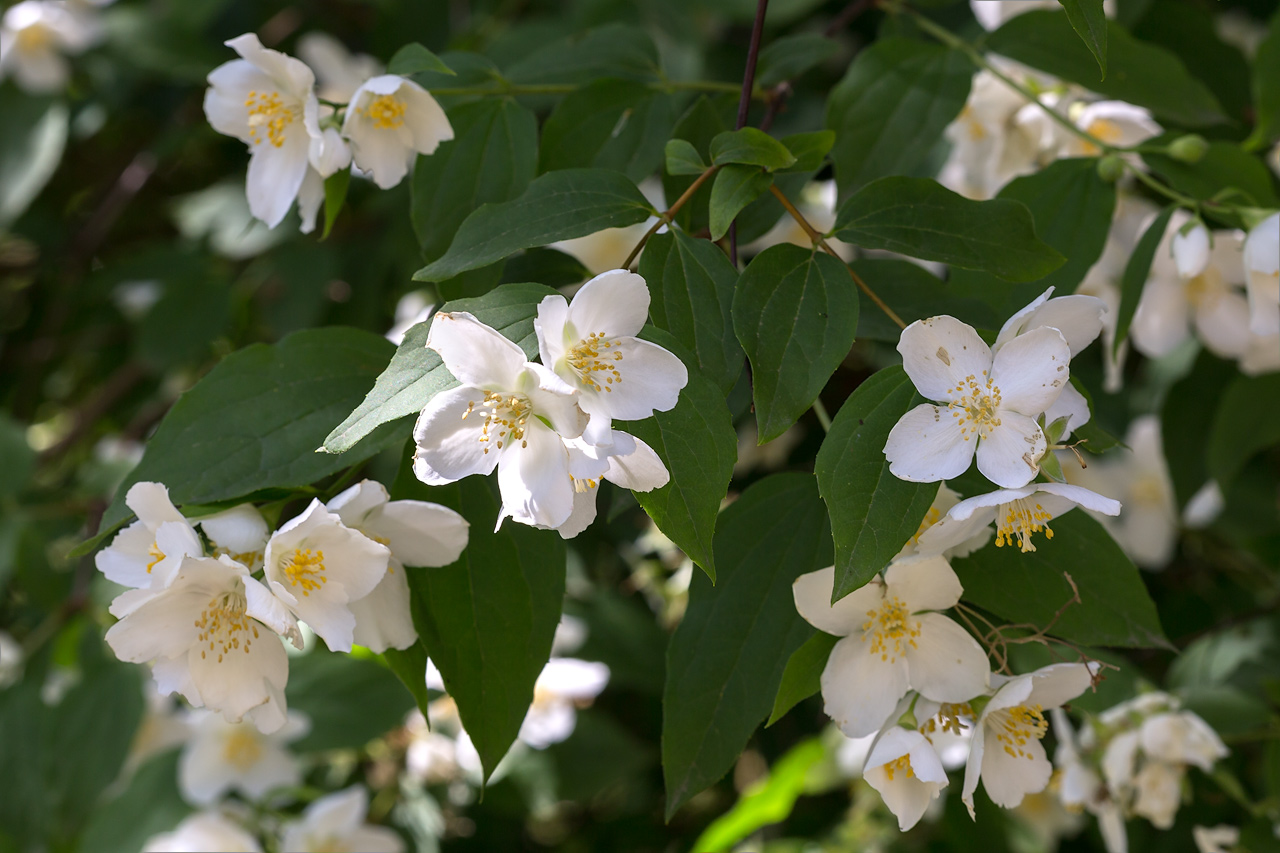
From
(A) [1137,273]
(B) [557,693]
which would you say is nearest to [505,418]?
(A) [1137,273]

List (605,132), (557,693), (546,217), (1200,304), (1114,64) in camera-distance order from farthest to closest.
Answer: (557,693), (1200,304), (1114,64), (605,132), (546,217)

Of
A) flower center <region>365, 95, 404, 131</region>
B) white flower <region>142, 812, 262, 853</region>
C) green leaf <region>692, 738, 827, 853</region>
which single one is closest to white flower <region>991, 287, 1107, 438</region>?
flower center <region>365, 95, 404, 131</region>

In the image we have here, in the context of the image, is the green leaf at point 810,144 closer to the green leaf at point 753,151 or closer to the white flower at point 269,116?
the green leaf at point 753,151

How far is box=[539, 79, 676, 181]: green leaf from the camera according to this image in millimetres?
976

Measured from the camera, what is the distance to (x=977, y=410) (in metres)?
0.70

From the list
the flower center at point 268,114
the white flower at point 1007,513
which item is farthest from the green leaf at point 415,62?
the white flower at point 1007,513

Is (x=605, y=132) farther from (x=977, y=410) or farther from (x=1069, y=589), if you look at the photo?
(x=1069, y=589)

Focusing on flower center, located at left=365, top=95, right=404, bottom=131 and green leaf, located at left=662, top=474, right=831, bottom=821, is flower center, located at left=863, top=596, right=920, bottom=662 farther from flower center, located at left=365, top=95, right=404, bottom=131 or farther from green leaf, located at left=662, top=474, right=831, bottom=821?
flower center, located at left=365, top=95, right=404, bottom=131

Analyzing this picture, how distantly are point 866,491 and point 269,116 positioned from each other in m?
0.66

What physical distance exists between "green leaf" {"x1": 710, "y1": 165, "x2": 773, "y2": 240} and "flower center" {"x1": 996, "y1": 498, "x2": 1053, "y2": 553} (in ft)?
0.92

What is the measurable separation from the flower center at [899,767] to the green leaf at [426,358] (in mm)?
416

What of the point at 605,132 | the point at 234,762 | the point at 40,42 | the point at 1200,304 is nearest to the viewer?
the point at 605,132

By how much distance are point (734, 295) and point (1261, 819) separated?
102 cm

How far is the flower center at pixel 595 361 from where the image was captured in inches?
26.4
